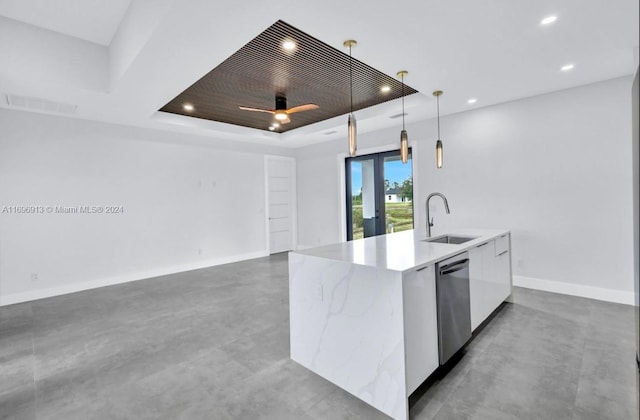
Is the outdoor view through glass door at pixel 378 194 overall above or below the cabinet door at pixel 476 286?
above

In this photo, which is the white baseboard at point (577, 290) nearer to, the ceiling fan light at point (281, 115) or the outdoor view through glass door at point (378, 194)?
the outdoor view through glass door at point (378, 194)

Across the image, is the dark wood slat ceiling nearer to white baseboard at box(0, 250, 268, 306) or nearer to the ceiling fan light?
the ceiling fan light

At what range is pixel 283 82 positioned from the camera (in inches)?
154

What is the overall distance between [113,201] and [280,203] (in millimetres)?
3618

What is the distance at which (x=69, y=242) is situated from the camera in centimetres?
452

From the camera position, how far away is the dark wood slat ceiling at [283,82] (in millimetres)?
3010

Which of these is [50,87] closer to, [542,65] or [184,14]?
[184,14]

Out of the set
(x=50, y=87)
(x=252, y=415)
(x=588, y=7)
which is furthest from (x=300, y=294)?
(x=50, y=87)

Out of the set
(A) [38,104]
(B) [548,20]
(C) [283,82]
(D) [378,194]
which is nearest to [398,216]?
(D) [378,194]

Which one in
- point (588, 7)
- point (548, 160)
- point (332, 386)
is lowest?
point (332, 386)

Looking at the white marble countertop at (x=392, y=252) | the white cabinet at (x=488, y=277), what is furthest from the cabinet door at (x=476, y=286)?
the white marble countertop at (x=392, y=252)

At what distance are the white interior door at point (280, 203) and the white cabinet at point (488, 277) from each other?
508 centimetres

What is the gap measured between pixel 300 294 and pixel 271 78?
2.80 metres

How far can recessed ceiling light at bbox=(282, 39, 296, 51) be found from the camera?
112 inches
